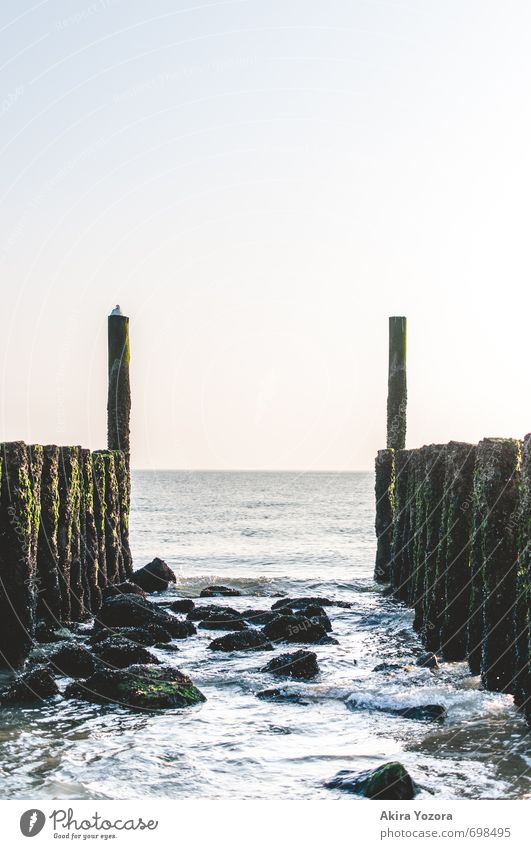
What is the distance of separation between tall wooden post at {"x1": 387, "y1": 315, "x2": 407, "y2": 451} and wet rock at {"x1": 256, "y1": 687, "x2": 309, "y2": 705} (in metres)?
9.75

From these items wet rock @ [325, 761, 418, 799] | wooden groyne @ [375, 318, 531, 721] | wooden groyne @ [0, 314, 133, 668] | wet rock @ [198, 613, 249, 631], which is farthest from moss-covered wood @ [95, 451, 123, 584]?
wet rock @ [325, 761, 418, 799]

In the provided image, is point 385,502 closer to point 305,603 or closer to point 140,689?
point 305,603

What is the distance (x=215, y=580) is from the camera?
70.0 feet

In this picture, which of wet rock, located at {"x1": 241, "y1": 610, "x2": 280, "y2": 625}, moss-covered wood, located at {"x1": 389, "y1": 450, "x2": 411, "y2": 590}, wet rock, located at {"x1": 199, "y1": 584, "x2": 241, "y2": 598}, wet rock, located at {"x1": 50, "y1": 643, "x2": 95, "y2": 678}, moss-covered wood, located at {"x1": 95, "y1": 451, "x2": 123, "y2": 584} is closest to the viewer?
wet rock, located at {"x1": 50, "y1": 643, "x2": 95, "y2": 678}

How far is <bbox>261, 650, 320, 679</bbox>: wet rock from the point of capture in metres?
10.0

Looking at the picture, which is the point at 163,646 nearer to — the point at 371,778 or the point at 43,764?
the point at 43,764

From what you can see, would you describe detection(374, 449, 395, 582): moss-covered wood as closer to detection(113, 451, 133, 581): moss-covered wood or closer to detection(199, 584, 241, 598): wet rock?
detection(199, 584, 241, 598): wet rock

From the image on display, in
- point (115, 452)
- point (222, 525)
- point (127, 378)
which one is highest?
point (127, 378)

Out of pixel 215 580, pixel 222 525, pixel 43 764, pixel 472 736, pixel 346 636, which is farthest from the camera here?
pixel 222 525

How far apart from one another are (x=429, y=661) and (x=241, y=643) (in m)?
2.31

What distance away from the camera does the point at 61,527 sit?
12625 mm

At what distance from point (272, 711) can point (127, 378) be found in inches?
428

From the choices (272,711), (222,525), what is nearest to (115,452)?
(272,711)

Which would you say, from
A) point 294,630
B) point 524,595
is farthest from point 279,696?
point 294,630
